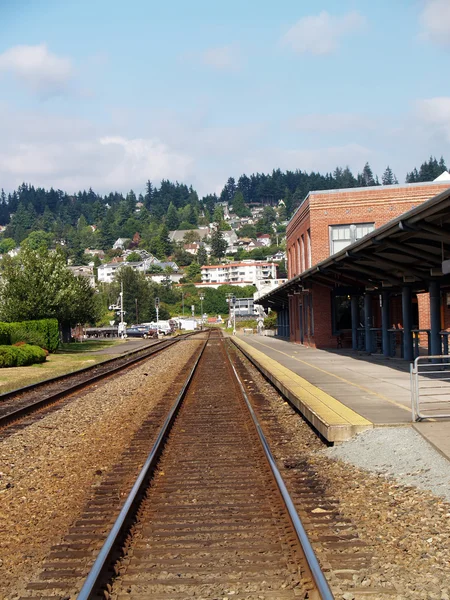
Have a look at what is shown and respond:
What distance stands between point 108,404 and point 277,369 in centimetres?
722

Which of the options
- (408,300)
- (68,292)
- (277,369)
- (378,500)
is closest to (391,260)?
(408,300)

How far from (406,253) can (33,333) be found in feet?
88.3

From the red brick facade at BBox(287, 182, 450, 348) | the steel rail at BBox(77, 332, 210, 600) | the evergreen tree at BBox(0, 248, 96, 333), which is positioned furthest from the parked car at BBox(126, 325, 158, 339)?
the steel rail at BBox(77, 332, 210, 600)

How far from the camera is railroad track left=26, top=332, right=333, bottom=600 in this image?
512 cm

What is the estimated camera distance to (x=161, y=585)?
5207mm

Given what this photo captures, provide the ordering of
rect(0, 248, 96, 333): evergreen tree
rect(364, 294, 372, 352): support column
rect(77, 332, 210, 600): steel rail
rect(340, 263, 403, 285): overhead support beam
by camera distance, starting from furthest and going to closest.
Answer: rect(0, 248, 96, 333): evergreen tree, rect(364, 294, 372, 352): support column, rect(340, 263, 403, 285): overhead support beam, rect(77, 332, 210, 600): steel rail

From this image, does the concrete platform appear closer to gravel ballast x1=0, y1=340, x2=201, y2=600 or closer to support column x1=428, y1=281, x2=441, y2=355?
support column x1=428, y1=281, x2=441, y2=355

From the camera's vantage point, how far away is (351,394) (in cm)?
1448

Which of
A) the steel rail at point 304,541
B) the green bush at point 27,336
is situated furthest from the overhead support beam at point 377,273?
the green bush at point 27,336

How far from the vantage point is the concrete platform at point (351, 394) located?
1040 centimetres

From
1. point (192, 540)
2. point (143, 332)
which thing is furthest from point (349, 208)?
point (143, 332)

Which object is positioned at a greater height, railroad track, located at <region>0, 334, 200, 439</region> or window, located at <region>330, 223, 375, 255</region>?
window, located at <region>330, 223, 375, 255</region>

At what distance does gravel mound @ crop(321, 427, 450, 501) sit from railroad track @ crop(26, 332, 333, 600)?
1212mm

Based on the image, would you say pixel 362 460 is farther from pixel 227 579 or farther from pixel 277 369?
pixel 277 369
